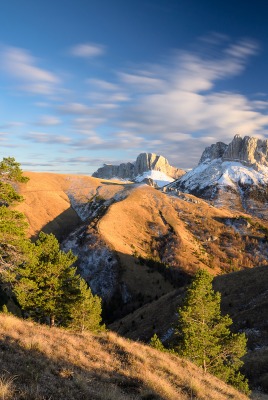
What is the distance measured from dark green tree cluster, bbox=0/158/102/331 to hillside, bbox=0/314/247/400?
7.57 meters

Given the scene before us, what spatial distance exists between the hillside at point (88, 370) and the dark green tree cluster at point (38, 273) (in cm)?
757

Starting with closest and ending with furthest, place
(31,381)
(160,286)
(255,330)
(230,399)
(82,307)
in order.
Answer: (31,381) → (230,399) → (82,307) → (255,330) → (160,286)

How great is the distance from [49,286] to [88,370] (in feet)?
71.5

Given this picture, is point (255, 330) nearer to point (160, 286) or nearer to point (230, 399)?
point (230, 399)

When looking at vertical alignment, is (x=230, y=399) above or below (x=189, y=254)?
above

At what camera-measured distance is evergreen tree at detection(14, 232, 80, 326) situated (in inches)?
1304

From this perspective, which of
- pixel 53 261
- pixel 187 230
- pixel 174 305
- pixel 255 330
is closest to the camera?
pixel 53 261

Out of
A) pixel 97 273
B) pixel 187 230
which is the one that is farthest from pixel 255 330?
pixel 187 230

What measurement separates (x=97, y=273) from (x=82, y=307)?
84.4m

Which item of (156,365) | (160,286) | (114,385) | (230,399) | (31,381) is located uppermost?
(31,381)

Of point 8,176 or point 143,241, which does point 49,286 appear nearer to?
point 8,176

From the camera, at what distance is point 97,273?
402 feet

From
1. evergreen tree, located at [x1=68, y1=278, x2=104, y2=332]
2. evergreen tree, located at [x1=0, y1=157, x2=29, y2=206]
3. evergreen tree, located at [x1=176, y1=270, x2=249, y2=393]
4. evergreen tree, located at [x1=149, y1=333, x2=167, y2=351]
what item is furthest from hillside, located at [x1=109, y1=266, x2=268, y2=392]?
evergreen tree, located at [x1=0, y1=157, x2=29, y2=206]

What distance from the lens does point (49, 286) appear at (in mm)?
34406
